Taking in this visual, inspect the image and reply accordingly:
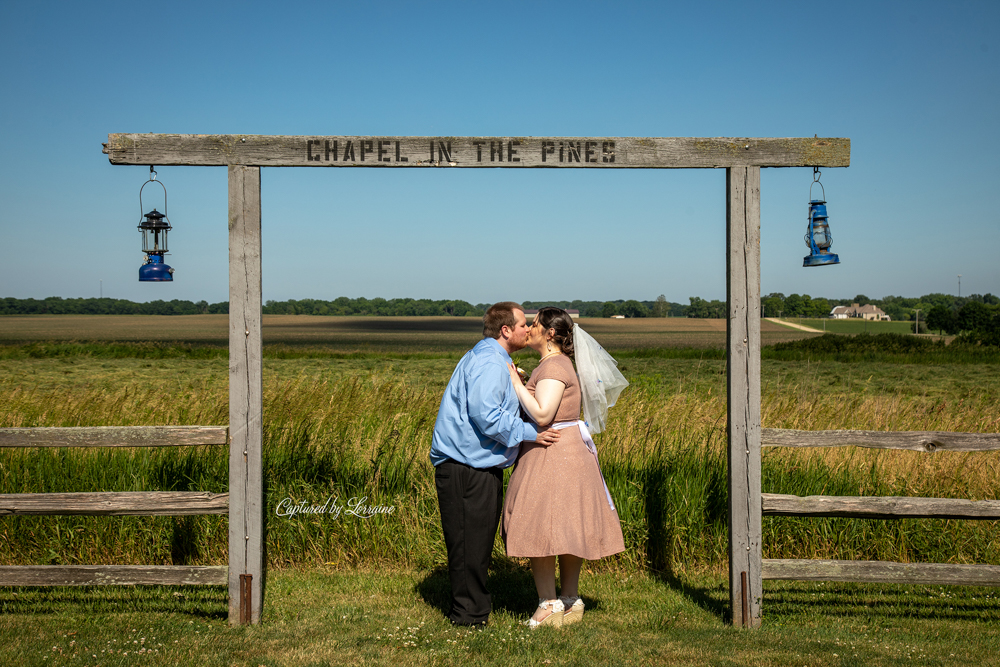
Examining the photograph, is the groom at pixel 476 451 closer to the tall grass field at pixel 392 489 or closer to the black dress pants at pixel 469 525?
the black dress pants at pixel 469 525

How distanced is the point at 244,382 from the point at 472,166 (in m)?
2.09

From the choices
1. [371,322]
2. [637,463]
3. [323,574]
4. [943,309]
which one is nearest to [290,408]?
[323,574]

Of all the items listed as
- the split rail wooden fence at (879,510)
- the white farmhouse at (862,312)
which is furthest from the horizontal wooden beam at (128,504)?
the white farmhouse at (862,312)

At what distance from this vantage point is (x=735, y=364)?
448cm

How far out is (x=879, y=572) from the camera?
175 inches

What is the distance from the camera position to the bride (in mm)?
4242

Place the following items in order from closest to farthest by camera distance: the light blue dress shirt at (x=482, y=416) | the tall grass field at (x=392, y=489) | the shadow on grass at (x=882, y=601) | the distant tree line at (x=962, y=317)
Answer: the light blue dress shirt at (x=482, y=416)
the shadow on grass at (x=882, y=601)
the tall grass field at (x=392, y=489)
the distant tree line at (x=962, y=317)

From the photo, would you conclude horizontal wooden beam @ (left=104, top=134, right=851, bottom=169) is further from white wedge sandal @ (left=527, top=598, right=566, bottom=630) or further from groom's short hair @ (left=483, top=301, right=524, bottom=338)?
white wedge sandal @ (left=527, top=598, right=566, bottom=630)

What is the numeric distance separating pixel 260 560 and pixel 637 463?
11.2 ft

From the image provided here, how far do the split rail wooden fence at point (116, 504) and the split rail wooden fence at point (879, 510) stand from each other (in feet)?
12.2

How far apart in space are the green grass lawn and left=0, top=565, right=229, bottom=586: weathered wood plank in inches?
11.6

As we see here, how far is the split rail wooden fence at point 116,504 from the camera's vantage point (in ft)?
14.4

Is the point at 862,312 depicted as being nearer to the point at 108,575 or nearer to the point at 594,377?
the point at 594,377

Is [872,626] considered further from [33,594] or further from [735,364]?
[33,594]
